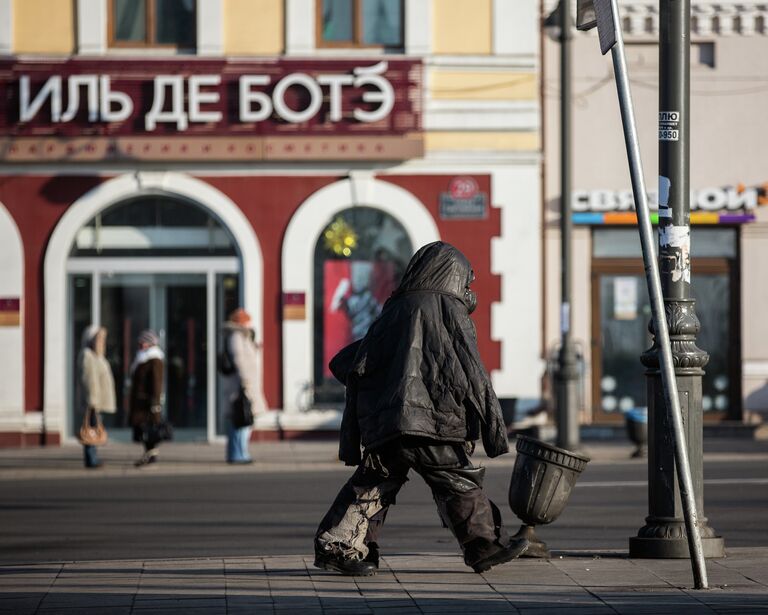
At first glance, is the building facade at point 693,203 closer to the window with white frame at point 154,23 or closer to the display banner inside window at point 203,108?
the display banner inside window at point 203,108

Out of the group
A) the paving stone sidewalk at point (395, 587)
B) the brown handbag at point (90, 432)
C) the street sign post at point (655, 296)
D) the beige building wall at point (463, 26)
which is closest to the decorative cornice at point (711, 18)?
the beige building wall at point (463, 26)

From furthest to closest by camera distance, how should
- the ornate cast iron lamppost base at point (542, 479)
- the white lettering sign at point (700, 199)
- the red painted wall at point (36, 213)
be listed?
the white lettering sign at point (700, 199) < the red painted wall at point (36, 213) < the ornate cast iron lamppost base at point (542, 479)

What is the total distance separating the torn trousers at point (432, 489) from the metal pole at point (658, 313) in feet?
3.84

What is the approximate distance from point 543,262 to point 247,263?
4401 mm

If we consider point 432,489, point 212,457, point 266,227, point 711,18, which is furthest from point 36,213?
point 432,489

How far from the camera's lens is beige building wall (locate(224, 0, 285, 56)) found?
21.9 meters

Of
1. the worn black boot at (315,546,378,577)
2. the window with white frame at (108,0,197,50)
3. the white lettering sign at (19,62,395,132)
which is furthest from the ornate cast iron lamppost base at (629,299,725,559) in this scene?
the window with white frame at (108,0,197,50)

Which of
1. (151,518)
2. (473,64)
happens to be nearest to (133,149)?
(473,64)

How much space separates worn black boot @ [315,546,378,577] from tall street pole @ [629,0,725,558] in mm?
1729

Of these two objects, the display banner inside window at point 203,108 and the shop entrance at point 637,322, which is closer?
the display banner inside window at point 203,108

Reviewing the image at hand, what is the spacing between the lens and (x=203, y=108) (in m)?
21.6

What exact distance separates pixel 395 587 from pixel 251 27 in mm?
15197

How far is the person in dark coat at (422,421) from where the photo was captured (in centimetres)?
814

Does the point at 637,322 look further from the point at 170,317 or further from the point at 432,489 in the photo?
the point at 432,489
